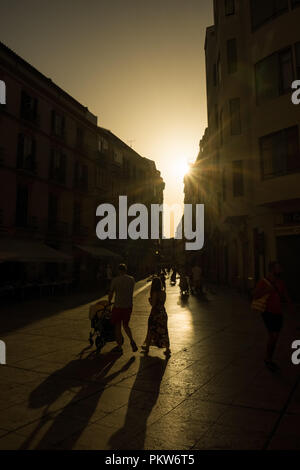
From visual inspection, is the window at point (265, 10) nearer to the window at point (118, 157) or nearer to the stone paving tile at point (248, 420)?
the stone paving tile at point (248, 420)

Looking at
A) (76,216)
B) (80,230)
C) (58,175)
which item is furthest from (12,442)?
(76,216)

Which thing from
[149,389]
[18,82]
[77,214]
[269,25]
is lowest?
[149,389]

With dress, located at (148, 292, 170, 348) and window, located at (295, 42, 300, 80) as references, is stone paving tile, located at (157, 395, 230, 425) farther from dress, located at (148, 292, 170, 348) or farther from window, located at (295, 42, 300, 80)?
window, located at (295, 42, 300, 80)

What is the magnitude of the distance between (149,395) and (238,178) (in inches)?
642

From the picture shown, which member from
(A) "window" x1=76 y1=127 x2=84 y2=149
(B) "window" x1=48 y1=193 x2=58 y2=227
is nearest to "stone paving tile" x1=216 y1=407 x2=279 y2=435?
(B) "window" x1=48 y1=193 x2=58 y2=227

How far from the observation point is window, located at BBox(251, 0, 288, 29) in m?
15.3

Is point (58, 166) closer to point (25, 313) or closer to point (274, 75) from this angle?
point (25, 313)

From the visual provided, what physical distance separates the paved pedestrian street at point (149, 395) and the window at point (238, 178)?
11461mm

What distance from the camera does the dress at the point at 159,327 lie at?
7.23m

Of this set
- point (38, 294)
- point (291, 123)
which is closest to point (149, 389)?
point (291, 123)

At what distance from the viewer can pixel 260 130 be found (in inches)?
637

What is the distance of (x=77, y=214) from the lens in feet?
101

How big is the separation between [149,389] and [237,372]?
1669mm
